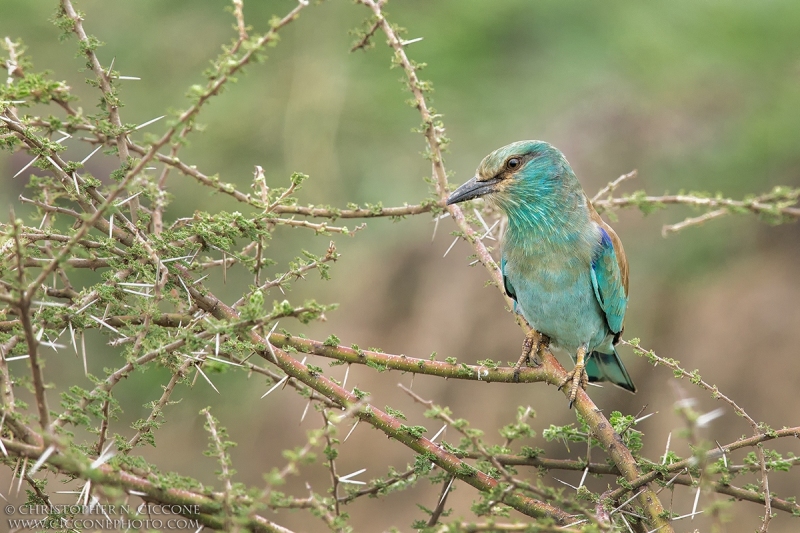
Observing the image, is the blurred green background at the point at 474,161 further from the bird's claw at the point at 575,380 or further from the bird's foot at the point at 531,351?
the bird's foot at the point at 531,351

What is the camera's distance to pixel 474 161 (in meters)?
7.04

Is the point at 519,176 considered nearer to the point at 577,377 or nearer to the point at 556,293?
the point at 556,293

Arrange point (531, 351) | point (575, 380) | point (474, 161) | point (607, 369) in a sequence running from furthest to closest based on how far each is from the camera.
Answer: point (474, 161) < point (607, 369) < point (531, 351) < point (575, 380)

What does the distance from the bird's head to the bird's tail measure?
0.82 meters

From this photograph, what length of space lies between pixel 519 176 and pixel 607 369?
101 centimetres

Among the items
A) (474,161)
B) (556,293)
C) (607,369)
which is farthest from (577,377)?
(474,161)

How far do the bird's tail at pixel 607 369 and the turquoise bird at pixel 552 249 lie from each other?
0.24 metres

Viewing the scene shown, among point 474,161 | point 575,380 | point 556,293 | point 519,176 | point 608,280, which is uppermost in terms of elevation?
point 474,161

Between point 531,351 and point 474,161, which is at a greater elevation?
point 474,161

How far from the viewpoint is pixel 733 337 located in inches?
229

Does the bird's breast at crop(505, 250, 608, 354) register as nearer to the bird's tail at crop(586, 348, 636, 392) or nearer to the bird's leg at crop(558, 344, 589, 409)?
the bird's leg at crop(558, 344, 589, 409)

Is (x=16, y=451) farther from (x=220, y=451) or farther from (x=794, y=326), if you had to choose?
(x=794, y=326)

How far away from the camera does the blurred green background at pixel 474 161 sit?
5922 millimetres

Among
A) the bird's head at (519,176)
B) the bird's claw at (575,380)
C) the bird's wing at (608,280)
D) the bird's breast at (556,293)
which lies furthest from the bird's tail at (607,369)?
the bird's head at (519,176)
